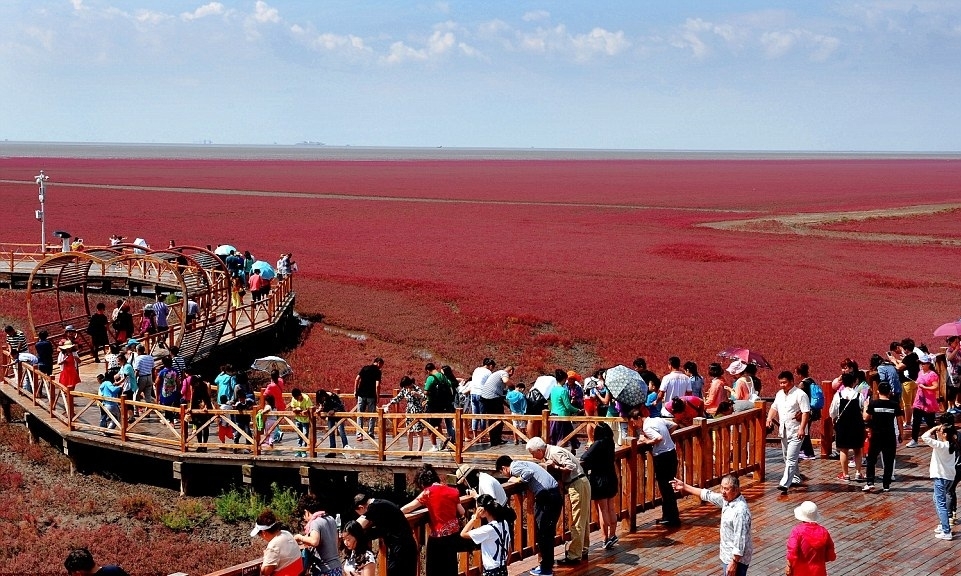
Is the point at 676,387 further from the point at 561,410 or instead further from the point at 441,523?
the point at 441,523

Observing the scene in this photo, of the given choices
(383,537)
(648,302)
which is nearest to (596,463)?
(383,537)

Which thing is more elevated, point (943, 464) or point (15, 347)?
point (943, 464)

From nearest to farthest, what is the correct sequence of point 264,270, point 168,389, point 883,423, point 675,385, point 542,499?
point 542,499
point 883,423
point 675,385
point 168,389
point 264,270

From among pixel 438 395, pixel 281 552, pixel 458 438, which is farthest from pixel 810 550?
pixel 438 395

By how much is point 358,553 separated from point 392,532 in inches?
12.6

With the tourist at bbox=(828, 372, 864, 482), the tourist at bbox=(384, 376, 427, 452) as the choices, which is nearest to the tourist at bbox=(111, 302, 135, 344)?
the tourist at bbox=(384, 376, 427, 452)

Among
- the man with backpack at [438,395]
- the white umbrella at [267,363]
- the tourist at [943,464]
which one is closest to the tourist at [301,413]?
the man with backpack at [438,395]

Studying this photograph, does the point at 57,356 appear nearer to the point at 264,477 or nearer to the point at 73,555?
the point at 264,477

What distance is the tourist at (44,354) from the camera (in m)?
18.9

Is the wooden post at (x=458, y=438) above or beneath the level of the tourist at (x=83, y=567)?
beneath

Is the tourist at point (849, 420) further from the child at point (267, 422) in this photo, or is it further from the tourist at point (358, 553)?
the child at point (267, 422)

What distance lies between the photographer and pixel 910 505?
1205 centimetres

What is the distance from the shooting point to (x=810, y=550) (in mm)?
8336

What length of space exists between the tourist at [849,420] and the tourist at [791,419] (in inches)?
24.5
